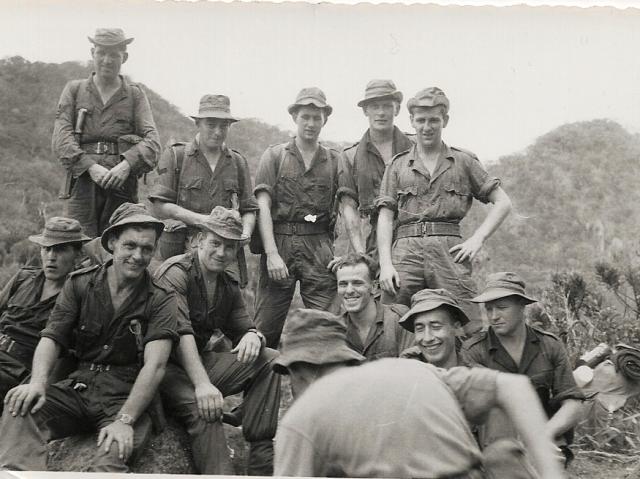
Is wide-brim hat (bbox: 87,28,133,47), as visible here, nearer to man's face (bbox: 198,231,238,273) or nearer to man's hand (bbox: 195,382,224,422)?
man's face (bbox: 198,231,238,273)

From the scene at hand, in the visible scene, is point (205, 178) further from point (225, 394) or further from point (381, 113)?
point (225, 394)

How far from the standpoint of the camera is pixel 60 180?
453 inches

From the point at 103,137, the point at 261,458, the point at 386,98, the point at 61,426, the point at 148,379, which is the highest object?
the point at 386,98

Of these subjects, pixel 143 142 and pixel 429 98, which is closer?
pixel 429 98

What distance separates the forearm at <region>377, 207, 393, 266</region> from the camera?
25.1ft

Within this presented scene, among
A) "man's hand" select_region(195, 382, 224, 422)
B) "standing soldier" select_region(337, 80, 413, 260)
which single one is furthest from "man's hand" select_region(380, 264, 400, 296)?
"man's hand" select_region(195, 382, 224, 422)

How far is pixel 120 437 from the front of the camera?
6168 millimetres

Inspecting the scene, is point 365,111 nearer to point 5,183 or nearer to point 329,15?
point 329,15

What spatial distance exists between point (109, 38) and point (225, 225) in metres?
2.30

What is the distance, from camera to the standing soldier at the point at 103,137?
320 inches

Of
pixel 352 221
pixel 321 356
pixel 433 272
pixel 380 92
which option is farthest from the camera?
pixel 380 92

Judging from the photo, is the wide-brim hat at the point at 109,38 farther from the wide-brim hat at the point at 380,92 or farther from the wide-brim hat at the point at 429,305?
the wide-brim hat at the point at 429,305

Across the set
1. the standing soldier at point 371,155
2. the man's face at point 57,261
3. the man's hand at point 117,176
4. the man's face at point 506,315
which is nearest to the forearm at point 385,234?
the standing soldier at point 371,155

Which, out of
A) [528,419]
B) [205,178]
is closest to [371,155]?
[205,178]
